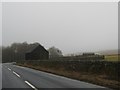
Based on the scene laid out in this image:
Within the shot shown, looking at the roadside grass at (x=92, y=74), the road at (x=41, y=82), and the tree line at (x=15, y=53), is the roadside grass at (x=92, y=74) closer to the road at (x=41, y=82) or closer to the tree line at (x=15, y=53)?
the road at (x=41, y=82)

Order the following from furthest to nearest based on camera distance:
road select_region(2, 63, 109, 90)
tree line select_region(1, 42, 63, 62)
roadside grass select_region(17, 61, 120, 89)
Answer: tree line select_region(1, 42, 63, 62)
roadside grass select_region(17, 61, 120, 89)
road select_region(2, 63, 109, 90)

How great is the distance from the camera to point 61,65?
3375cm

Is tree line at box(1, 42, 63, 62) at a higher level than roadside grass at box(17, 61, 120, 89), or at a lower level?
lower

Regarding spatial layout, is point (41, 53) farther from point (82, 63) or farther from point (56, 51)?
point (82, 63)

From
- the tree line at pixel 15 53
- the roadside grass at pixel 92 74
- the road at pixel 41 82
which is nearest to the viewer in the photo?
the road at pixel 41 82

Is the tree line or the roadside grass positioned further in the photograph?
the tree line

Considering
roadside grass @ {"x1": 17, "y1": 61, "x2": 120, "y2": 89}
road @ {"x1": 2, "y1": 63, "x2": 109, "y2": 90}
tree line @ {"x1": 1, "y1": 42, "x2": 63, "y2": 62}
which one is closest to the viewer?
road @ {"x1": 2, "y1": 63, "x2": 109, "y2": 90}

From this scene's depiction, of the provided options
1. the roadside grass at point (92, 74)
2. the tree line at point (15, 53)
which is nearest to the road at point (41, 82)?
the roadside grass at point (92, 74)

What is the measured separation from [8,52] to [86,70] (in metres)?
112

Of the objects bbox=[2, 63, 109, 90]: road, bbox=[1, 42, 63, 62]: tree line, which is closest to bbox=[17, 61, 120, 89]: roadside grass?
bbox=[2, 63, 109, 90]: road

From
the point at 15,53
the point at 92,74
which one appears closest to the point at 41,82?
the point at 92,74

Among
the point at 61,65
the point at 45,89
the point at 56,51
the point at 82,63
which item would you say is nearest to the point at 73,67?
the point at 82,63

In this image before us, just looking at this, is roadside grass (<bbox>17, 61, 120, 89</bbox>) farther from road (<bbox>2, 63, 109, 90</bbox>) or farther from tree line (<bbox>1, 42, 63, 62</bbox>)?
tree line (<bbox>1, 42, 63, 62</bbox>)

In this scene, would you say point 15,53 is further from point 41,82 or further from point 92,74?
point 41,82
